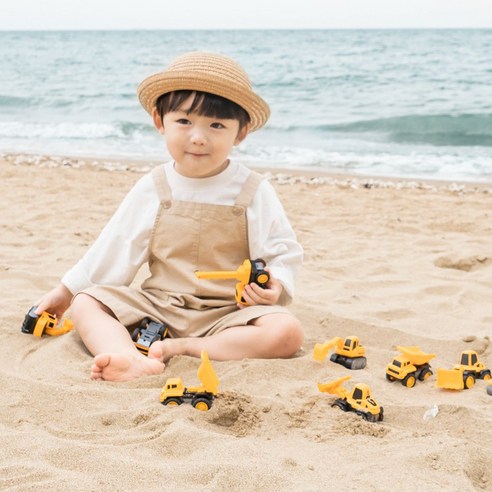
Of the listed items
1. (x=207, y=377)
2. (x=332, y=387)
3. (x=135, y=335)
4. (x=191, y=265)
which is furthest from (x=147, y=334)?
(x=332, y=387)

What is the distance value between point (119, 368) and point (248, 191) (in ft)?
3.14

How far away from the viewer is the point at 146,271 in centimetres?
438

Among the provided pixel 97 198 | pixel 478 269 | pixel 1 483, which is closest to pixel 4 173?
pixel 97 198

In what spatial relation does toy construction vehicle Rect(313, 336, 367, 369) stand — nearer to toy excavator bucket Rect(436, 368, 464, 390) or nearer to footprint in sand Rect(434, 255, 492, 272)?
toy excavator bucket Rect(436, 368, 464, 390)

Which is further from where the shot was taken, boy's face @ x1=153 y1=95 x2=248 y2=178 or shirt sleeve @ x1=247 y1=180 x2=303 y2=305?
shirt sleeve @ x1=247 y1=180 x2=303 y2=305

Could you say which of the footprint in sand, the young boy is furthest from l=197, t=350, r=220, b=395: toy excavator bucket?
the footprint in sand

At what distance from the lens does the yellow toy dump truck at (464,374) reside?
102 inches

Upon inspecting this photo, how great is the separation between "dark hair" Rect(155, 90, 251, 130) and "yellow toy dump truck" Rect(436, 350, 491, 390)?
130 centimetres

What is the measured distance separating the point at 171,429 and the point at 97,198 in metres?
4.58

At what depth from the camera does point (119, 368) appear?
8.50ft

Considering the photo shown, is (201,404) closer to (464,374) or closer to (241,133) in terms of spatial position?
(464,374)

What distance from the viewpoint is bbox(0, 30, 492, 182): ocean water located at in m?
10.3

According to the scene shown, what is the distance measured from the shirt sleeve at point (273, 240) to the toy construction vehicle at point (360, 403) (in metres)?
0.76

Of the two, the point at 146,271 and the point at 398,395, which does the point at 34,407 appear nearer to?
the point at 398,395
